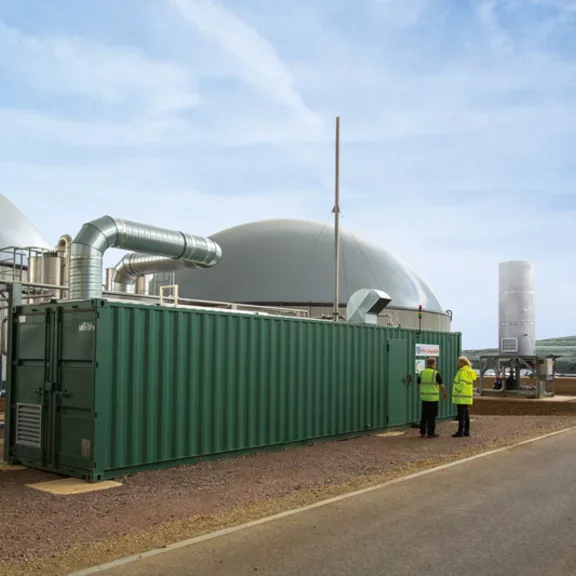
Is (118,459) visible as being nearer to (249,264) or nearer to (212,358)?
(212,358)

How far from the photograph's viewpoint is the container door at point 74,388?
34.7 ft

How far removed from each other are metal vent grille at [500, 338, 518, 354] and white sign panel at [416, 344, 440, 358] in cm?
1619

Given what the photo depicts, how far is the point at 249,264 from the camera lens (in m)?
37.9

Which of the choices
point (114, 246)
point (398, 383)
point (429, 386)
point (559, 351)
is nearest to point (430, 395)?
point (429, 386)

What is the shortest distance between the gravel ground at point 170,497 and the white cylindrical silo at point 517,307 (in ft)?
65.4

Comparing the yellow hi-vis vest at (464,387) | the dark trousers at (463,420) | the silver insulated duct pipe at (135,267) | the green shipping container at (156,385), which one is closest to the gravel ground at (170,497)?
the green shipping container at (156,385)

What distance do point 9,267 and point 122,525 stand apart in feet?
84.6

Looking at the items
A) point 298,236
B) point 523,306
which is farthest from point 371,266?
point 523,306

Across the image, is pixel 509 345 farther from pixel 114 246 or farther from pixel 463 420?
pixel 114 246

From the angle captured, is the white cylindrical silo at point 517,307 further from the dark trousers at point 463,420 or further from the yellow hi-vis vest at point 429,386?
the yellow hi-vis vest at point 429,386

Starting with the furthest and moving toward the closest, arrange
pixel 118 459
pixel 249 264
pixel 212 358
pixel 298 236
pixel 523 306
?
pixel 298 236
pixel 249 264
pixel 523 306
pixel 212 358
pixel 118 459

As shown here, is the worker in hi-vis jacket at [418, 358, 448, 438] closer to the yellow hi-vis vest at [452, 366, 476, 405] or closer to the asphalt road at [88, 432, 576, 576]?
the yellow hi-vis vest at [452, 366, 476, 405]

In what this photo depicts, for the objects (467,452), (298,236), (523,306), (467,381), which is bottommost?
(467,452)

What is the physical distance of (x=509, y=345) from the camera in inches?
1341
